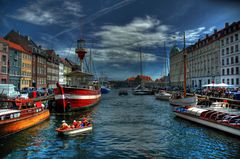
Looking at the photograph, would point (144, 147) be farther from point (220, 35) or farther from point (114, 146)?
point (220, 35)

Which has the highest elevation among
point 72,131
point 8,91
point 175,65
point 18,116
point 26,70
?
point 175,65

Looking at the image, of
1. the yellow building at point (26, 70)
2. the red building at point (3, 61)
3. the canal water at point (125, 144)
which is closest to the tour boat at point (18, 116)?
the canal water at point (125, 144)

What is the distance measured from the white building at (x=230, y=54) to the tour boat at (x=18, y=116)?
213 feet

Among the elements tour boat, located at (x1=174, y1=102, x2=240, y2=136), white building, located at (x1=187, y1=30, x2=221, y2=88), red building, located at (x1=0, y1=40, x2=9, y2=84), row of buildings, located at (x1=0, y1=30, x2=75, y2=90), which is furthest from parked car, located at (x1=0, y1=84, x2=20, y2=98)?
white building, located at (x1=187, y1=30, x2=221, y2=88)

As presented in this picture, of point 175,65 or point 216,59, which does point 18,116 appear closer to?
point 216,59

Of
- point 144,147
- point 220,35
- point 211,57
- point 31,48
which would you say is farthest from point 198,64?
point 144,147

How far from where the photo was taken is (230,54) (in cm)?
7862

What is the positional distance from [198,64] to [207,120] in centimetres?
8623

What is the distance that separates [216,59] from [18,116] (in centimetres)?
8243

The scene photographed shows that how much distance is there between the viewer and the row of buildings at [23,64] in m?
68.2

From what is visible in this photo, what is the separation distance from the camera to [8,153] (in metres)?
18.0

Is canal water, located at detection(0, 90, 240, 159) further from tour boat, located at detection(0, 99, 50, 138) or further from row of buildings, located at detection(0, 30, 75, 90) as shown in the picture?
row of buildings, located at detection(0, 30, 75, 90)

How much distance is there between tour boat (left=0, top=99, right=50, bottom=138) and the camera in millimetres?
22109

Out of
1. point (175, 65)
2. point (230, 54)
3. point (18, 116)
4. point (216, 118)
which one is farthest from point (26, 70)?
point (175, 65)
